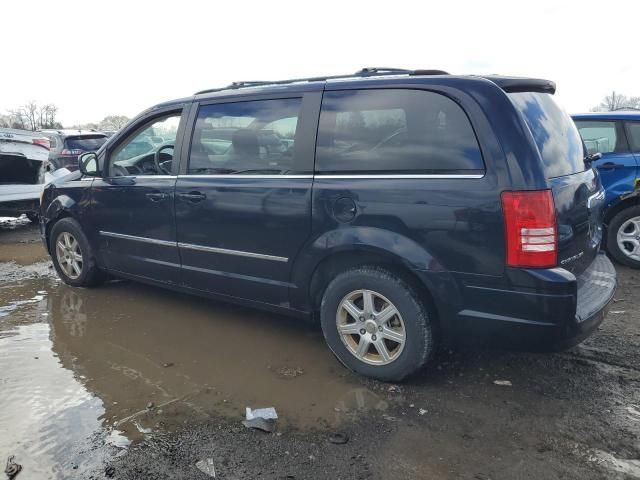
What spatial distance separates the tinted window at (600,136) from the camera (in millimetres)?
5777

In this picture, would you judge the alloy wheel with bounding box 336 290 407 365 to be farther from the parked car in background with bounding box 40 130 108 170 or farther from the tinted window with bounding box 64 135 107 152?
the tinted window with bounding box 64 135 107 152

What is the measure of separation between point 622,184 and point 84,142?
10261mm

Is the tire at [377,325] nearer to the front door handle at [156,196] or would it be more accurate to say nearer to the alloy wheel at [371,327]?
the alloy wheel at [371,327]

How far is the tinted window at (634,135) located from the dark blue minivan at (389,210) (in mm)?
2616

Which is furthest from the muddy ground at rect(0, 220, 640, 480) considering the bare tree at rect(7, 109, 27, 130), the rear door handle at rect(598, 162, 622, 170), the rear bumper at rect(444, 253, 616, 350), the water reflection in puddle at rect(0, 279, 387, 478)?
the bare tree at rect(7, 109, 27, 130)

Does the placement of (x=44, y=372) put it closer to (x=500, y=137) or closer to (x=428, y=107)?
(x=428, y=107)

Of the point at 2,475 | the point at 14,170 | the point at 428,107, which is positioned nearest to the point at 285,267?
the point at 428,107

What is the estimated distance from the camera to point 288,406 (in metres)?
3.02

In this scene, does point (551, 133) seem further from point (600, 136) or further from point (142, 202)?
point (600, 136)

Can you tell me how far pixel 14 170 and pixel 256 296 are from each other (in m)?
6.49

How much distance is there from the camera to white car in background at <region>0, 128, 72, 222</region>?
26.3 ft

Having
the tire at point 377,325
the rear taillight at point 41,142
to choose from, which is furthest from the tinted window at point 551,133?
the rear taillight at point 41,142

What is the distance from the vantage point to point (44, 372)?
354 cm

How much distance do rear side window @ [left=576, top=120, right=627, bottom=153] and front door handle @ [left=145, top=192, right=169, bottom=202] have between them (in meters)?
4.62
